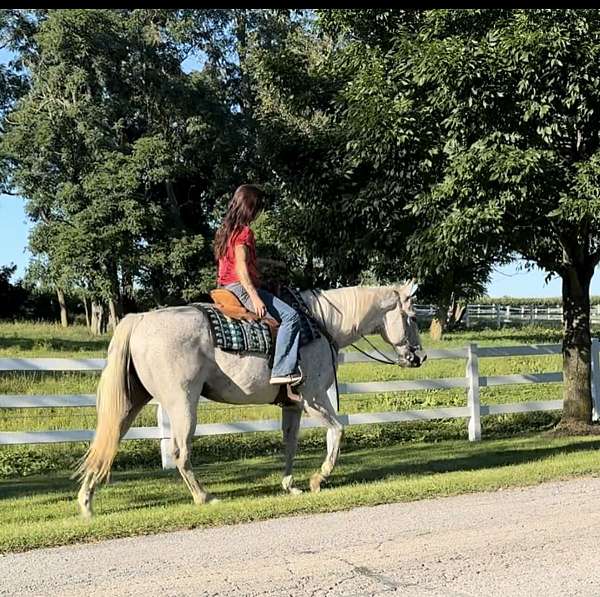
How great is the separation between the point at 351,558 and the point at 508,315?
53.7m

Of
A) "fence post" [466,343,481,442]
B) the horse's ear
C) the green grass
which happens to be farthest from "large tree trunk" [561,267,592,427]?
the horse's ear

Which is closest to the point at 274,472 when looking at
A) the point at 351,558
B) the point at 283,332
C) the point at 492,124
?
the point at 283,332

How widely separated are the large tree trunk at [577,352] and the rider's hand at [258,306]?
21.0 ft

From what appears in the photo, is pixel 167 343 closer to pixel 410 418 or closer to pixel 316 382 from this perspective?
pixel 316 382

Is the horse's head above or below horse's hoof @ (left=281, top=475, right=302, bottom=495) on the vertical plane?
above

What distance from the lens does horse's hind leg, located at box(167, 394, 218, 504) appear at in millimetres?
6902

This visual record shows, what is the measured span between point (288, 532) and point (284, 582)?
3.89ft

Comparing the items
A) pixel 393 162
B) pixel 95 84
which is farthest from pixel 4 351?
pixel 393 162

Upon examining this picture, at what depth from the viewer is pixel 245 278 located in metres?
7.08

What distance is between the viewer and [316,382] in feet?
24.6

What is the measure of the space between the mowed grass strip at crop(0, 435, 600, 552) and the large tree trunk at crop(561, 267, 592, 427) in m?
0.84

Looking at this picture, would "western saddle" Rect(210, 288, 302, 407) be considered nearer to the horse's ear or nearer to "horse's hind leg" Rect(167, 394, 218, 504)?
"horse's hind leg" Rect(167, 394, 218, 504)

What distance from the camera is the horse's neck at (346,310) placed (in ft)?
25.8

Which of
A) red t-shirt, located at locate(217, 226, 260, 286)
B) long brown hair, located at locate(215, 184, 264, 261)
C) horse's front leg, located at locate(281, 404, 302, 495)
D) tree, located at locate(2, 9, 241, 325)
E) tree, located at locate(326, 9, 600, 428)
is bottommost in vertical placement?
horse's front leg, located at locate(281, 404, 302, 495)
